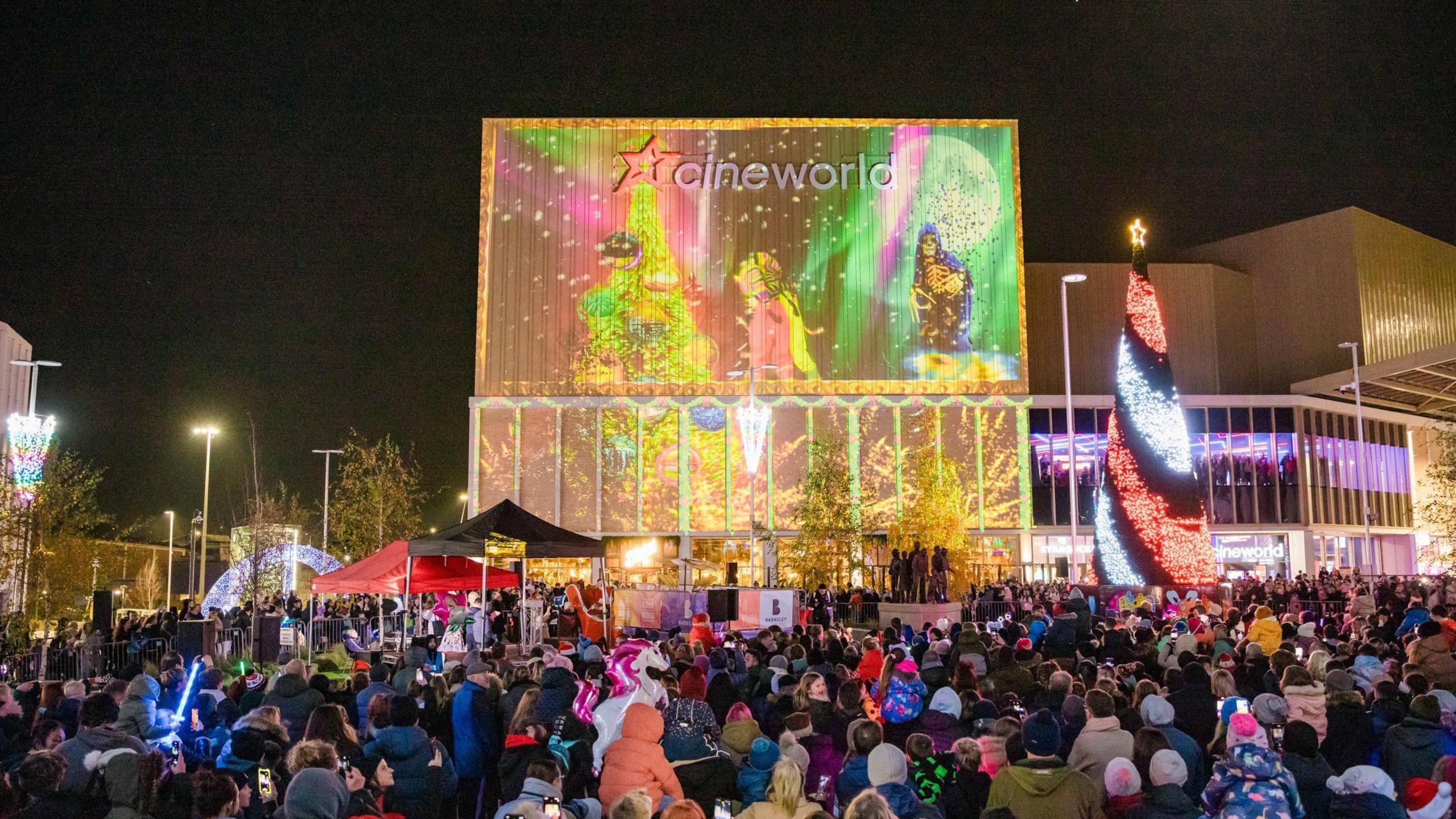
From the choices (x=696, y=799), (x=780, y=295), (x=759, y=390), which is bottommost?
(x=696, y=799)

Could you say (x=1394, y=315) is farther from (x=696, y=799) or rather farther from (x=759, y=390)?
(x=696, y=799)

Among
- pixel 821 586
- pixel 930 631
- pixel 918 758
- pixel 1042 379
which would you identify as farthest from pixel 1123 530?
pixel 1042 379

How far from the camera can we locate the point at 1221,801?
6742 millimetres

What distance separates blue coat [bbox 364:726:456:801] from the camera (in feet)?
25.6

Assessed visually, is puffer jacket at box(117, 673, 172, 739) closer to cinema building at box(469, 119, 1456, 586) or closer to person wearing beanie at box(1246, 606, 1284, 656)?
person wearing beanie at box(1246, 606, 1284, 656)

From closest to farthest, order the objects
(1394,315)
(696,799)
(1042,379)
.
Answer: (696,799)
(1042,379)
(1394,315)

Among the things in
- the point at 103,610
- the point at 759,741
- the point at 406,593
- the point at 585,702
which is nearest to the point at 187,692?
the point at 585,702

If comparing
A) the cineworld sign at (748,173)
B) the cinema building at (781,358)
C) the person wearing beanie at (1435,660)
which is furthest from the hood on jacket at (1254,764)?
the cineworld sign at (748,173)

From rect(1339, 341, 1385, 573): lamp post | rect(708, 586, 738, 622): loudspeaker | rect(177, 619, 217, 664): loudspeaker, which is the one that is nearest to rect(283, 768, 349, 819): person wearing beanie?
rect(177, 619, 217, 664): loudspeaker

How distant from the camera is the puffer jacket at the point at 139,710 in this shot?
9086 mm

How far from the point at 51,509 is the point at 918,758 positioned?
2708cm

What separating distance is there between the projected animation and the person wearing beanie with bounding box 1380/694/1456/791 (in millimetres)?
44039

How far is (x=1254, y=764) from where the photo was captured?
6.68 meters

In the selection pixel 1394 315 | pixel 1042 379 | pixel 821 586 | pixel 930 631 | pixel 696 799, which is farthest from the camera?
pixel 1394 315
